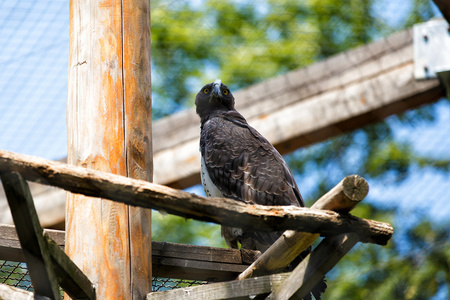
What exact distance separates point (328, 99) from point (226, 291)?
62.9 inches

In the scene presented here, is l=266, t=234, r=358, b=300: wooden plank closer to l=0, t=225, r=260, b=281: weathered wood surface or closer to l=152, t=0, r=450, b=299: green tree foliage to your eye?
l=0, t=225, r=260, b=281: weathered wood surface

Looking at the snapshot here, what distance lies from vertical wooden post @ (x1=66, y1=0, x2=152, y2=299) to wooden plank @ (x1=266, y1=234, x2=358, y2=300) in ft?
2.19

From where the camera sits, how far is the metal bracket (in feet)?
12.1

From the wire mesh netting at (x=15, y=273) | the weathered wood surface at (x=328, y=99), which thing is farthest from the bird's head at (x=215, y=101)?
the wire mesh netting at (x=15, y=273)

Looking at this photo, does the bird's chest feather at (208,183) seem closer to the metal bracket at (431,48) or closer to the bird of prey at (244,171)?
the bird of prey at (244,171)

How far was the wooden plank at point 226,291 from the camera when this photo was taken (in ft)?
8.93

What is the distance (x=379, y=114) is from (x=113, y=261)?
2007 mm

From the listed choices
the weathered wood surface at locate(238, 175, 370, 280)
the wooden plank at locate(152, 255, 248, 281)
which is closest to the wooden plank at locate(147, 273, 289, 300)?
the weathered wood surface at locate(238, 175, 370, 280)

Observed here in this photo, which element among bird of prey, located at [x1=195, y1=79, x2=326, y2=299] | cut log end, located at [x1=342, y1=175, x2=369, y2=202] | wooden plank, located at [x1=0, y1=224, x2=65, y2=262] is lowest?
cut log end, located at [x1=342, y1=175, x2=369, y2=202]

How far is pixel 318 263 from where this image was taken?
2553 millimetres

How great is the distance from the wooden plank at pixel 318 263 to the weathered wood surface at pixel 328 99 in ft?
4.39

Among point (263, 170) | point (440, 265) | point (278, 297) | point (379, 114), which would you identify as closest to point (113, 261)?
point (278, 297)

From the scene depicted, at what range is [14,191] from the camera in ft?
6.64

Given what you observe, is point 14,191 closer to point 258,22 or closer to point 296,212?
point 296,212
